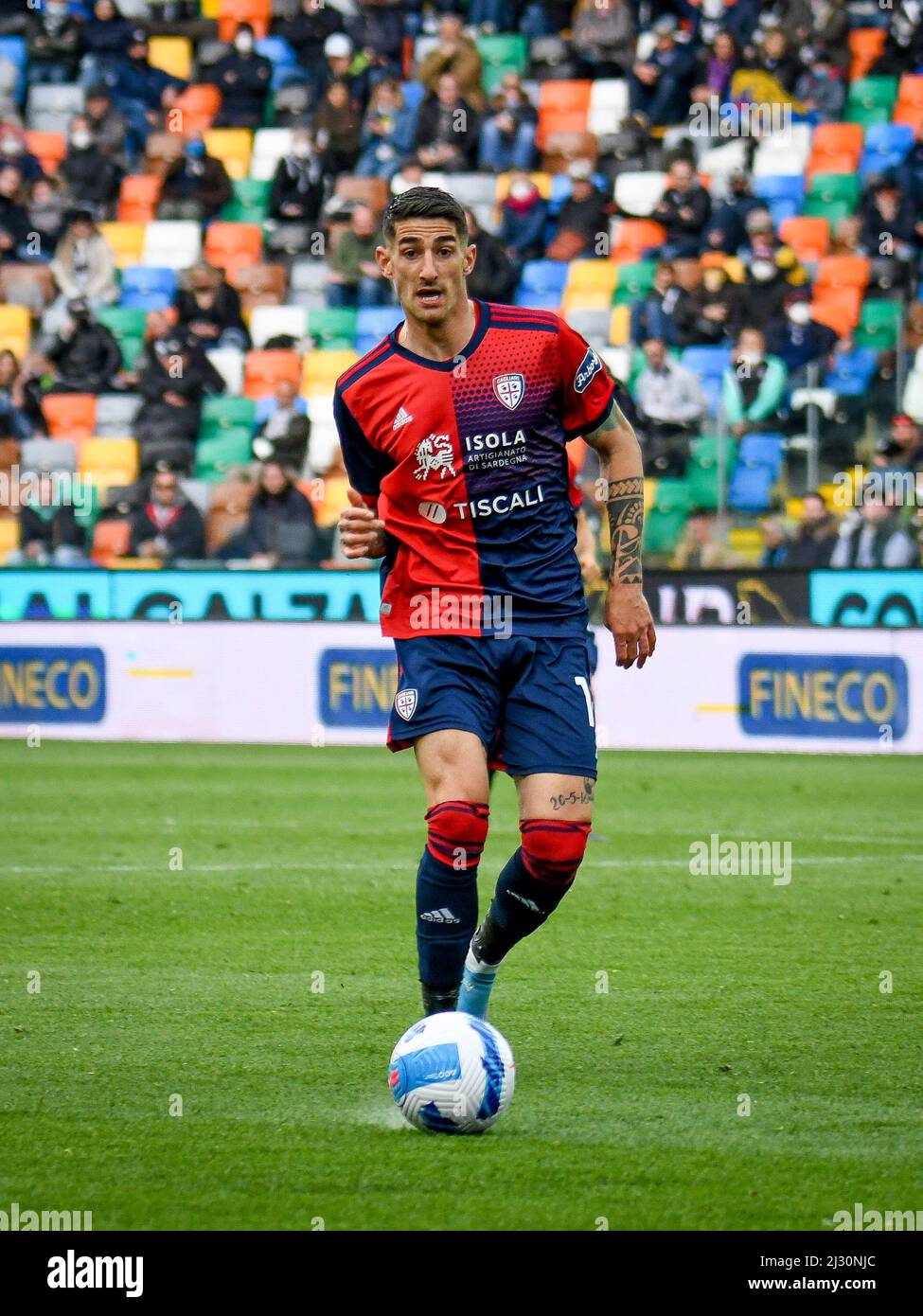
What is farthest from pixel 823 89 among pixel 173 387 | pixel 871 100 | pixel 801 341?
pixel 173 387

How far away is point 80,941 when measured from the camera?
7.95m

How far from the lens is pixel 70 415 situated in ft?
65.2

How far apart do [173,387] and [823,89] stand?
687 cm

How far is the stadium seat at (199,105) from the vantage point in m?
22.8

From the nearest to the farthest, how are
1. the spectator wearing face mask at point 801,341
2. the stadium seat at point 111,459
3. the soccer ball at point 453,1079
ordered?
1. the soccer ball at point 453,1079
2. the spectator wearing face mask at point 801,341
3. the stadium seat at point 111,459

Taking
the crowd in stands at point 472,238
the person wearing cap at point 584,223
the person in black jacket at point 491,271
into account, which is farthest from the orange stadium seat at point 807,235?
the person in black jacket at point 491,271

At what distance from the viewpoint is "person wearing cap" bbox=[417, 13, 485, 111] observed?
21.1 m

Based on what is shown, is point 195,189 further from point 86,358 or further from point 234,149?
point 86,358

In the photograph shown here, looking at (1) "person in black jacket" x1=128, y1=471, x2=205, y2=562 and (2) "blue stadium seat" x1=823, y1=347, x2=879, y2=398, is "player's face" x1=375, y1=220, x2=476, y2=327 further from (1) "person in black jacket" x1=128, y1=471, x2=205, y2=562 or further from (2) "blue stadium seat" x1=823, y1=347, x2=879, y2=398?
(1) "person in black jacket" x1=128, y1=471, x2=205, y2=562

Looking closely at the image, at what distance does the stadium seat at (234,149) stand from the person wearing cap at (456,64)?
2.23 metres

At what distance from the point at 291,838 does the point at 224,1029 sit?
488 centimetres

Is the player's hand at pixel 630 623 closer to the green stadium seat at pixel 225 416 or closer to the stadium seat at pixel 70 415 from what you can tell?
the green stadium seat at pixel 225 416
